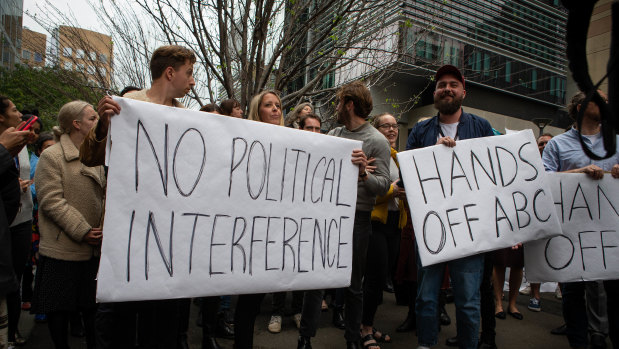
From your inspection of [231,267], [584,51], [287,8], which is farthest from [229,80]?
[584,51]

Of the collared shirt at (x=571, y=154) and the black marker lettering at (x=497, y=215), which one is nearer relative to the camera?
the black marker lettering at (x=497, y=215)

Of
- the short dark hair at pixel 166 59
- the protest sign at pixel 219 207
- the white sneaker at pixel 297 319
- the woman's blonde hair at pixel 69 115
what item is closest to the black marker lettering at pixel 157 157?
the protest sign at pixel 219 207

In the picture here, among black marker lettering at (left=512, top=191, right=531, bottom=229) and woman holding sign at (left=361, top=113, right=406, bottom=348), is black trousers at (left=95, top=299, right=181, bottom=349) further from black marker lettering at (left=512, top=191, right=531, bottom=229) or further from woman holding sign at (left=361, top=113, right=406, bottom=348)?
black marker lettering at (left=512, top=191, right=531, bottom=229)

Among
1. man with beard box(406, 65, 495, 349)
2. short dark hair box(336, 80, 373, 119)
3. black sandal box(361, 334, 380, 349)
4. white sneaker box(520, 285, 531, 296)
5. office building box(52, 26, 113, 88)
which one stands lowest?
black sandal box(361, 334, 380, 349)

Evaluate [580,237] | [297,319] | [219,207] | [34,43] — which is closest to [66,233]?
[219,207]

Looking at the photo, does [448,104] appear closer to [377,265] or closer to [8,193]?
[377,265]

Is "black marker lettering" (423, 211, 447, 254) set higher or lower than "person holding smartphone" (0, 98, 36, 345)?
higher

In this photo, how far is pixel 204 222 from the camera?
77.9 inches

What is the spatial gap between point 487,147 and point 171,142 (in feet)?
6.42

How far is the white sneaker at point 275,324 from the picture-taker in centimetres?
344

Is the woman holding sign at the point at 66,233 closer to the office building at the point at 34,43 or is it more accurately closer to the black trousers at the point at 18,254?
the black trousers at the point at 18,254

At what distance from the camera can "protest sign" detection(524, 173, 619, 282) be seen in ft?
9.04

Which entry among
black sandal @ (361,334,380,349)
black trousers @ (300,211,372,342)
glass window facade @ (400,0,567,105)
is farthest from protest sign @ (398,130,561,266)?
glass window facade @ (400,0,567,105)

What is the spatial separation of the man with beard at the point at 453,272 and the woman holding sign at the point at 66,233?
213 cm
